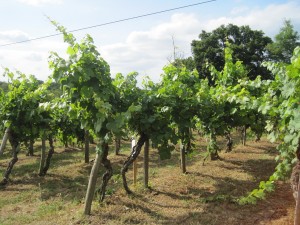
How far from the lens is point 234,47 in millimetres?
27500

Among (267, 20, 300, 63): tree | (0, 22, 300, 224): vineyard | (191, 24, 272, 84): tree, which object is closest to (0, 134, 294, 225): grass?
(0, 22, 300, 224): vineyard

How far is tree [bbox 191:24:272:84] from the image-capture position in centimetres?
2773

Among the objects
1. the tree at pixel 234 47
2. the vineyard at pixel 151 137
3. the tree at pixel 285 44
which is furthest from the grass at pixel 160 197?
the tree at pixel 285 44

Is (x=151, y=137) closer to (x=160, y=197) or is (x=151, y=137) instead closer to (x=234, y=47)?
(x=160, y=197)

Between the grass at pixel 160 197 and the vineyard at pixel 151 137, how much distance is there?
26 millimetres

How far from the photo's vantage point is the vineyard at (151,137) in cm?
467

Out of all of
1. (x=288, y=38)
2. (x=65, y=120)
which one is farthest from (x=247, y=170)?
(x=288, y=38)

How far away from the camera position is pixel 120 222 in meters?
5.60

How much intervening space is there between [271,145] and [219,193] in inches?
333

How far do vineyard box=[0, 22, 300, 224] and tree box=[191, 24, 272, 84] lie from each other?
17.9 metres

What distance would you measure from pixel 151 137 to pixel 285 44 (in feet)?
103

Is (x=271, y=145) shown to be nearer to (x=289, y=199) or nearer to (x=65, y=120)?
(x=289, y=199)

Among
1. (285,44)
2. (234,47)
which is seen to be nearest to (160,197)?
(234,47)

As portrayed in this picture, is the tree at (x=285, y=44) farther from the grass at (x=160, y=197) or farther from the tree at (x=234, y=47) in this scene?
the grass at (x=160, y=197)
